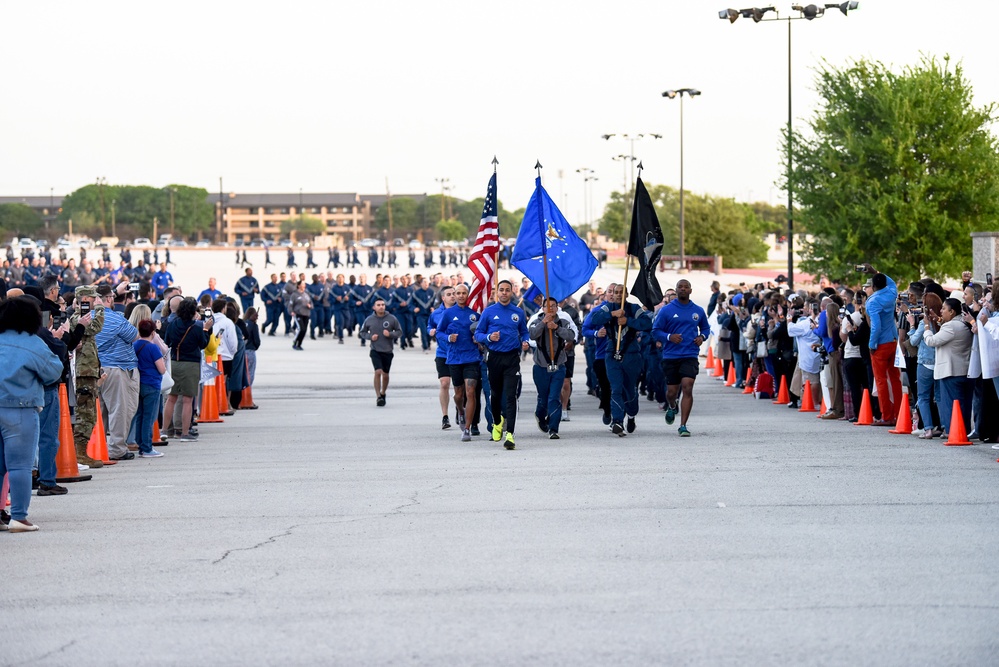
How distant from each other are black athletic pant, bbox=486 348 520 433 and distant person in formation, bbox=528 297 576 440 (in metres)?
0.62

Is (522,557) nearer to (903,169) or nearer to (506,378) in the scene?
(506,378)

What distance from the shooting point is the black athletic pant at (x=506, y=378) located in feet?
49.1

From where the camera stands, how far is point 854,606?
7.14m

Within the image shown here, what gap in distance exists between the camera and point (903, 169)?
113 ft

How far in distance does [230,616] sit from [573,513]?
3.73 m

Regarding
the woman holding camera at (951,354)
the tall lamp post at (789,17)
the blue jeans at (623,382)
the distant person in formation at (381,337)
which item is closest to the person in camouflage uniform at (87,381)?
the blue jeans at (623,382)

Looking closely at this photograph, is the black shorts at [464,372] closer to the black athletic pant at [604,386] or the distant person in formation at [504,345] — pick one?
the distant person in formation at [504,345]

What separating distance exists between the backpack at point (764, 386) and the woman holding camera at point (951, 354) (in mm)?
6572

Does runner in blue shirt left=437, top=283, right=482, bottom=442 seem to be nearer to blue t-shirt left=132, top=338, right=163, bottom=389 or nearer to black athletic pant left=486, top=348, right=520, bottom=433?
black athletic pant left=486, top=348, right=520, bottom=433

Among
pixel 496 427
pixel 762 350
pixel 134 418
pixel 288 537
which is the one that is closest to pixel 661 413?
pixel 762 350

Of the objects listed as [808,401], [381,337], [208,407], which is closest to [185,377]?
[208,407]

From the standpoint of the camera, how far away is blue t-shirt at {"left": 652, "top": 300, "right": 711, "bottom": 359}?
15.9m

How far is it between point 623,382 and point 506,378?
5.71ft

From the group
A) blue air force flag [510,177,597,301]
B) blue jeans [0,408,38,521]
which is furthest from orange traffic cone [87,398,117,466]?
blue air force flag [510,177,597,301]
